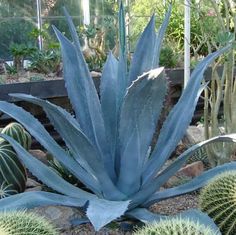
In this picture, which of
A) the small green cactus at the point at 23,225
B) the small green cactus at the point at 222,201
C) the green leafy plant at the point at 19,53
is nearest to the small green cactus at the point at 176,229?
the small green cactus at the point at 23,225

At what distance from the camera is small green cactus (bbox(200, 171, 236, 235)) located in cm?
177

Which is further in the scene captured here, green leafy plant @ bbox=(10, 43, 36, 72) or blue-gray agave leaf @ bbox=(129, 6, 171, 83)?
green leafy plant @ bbox=(10, 43, 36, 72)

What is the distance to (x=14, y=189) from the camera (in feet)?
7.79

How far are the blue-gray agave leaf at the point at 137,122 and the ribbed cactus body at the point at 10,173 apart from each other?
2.01 feet

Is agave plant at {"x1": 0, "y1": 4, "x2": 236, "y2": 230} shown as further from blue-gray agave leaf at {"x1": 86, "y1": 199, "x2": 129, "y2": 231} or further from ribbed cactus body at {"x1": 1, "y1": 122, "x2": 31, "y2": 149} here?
ribbed cactus body at {"x1": 1, "y1": 122, "x2": 31, "y2": 149}

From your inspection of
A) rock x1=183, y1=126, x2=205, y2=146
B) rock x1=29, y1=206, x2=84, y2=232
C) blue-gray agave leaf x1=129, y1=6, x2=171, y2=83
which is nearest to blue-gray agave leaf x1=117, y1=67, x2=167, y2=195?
blue-gray agave leaf x1=129, y1=6, x2=171, y2=83

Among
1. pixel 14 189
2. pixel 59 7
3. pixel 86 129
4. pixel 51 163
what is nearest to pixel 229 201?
pixel 86 129

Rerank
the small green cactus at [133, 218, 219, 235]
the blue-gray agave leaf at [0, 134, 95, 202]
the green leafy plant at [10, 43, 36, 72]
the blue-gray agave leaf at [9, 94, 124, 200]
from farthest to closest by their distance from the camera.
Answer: the green leafy plant at [10, 43, 36, 72] → the blue-gray agave leaf at [0, 134, 95, 202] → the blue-gray agave leaf at [9, 94, 124, 200] → the small green cactus at [133, 218, 219, 235]

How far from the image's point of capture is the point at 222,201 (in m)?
1.80

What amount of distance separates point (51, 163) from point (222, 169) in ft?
3.80

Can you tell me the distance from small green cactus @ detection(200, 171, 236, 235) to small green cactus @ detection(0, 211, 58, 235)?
0.66m

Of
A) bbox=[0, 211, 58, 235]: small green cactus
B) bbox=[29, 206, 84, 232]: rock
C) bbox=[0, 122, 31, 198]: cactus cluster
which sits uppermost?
bbox=[0, 211, 58, 235]: small green cactus

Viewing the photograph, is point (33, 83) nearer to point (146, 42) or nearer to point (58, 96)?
point (58, 96)

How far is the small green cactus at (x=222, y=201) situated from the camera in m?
1.77
